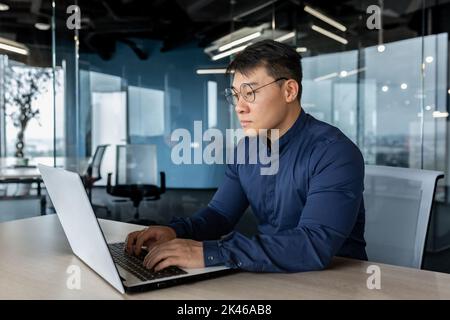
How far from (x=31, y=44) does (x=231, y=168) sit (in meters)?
4.28

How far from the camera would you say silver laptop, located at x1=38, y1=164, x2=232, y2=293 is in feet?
3.15

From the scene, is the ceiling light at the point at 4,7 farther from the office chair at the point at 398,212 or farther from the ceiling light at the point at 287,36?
the office chair at the point at 398,212

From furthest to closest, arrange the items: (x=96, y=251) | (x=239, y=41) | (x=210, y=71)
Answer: (x=210, y=71), (x=239, y=41), (x=96, y=251)

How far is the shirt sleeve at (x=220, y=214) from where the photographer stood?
1.54m

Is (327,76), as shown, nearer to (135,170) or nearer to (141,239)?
(135,170)

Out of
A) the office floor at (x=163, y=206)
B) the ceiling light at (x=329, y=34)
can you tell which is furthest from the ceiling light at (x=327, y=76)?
the office floor at (x=163, y=206)

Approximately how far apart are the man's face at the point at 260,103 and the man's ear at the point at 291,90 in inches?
0.7

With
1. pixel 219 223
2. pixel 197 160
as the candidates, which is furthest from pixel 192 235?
pixel 197 160

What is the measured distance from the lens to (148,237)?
138cm

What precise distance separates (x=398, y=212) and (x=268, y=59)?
0.70 metres

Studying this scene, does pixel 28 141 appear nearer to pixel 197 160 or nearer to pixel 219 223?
pixel 197 160

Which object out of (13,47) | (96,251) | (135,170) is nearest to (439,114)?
(135,170)
